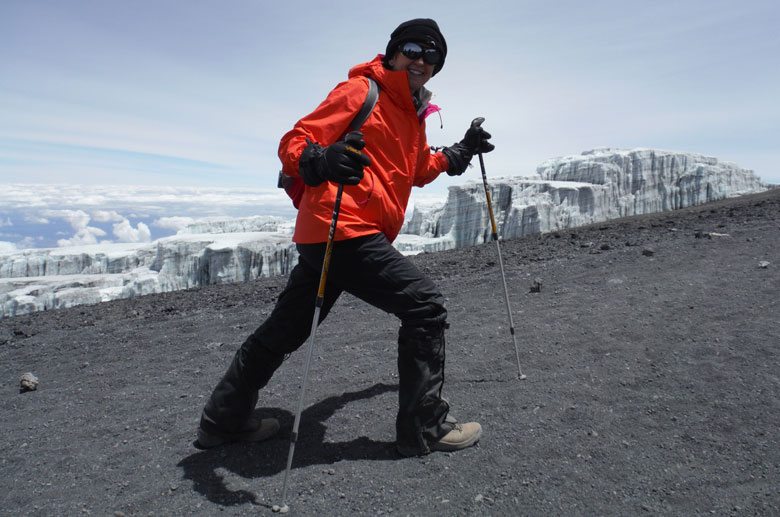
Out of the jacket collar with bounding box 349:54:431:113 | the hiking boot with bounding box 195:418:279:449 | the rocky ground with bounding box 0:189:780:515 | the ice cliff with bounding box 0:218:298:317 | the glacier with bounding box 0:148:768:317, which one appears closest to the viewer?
the rocky ground with bounding box 0:189:780:515

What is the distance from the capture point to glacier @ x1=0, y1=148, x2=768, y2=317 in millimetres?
31438

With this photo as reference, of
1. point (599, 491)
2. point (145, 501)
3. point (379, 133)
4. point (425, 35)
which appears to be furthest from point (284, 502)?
point (425, 35)

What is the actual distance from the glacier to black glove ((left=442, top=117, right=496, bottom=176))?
26607 millimetres

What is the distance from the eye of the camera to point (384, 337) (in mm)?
5367

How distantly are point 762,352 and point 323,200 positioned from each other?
3793 millimetres

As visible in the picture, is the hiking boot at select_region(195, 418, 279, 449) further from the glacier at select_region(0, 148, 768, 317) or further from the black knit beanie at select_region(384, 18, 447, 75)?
the glacier at select_region(0, 148, 768, 317)

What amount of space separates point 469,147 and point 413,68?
4.24 ft

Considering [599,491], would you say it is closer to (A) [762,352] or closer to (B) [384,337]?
(A) [762,352]

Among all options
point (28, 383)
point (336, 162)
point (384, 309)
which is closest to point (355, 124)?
point (336, 162)

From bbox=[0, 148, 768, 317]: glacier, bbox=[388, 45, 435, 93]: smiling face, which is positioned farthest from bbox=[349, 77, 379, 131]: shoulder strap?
bbox=[0, 148, 768, 317]: glacier

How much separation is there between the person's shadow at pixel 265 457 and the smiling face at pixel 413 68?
7.81ft

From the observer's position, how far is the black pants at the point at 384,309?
117 inches

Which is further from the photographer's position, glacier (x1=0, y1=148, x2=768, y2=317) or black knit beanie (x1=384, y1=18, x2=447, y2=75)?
glacier (x1=0, y1=148, x2=768, y2=317)

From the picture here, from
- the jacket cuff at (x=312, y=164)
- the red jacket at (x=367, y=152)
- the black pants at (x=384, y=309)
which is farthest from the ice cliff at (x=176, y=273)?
the jacket cuff at (x=312, y=164)
